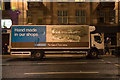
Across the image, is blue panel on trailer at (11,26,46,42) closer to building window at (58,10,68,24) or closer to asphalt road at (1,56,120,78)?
asphalt road at (1,56,120,78)

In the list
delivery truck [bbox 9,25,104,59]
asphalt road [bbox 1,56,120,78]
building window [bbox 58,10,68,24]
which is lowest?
asphalt road [bbox 1,56,120,78]

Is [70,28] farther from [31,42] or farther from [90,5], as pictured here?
[90,5]

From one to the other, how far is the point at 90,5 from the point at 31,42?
38.8 feet

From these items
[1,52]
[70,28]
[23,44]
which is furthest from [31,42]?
[1,52]

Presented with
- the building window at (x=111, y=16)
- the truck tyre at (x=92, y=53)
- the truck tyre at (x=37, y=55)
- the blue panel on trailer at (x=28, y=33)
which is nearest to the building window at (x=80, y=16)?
the building window at (x=111, y=16)

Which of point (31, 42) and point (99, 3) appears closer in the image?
point (31, 42)

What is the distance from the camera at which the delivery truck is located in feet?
55.1

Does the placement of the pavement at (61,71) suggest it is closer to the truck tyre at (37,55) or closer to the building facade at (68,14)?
the truck tyre at (37,55)

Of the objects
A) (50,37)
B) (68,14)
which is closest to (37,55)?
(50,37)

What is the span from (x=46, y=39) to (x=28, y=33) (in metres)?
1.69

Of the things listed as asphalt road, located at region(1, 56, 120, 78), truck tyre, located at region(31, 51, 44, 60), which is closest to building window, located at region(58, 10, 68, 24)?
truck tyre, located at region(31, 51, 44, 60)

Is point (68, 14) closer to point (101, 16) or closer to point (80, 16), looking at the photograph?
point (80, 16)

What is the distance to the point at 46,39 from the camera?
16891 millimetres

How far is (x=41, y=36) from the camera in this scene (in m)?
16.9
